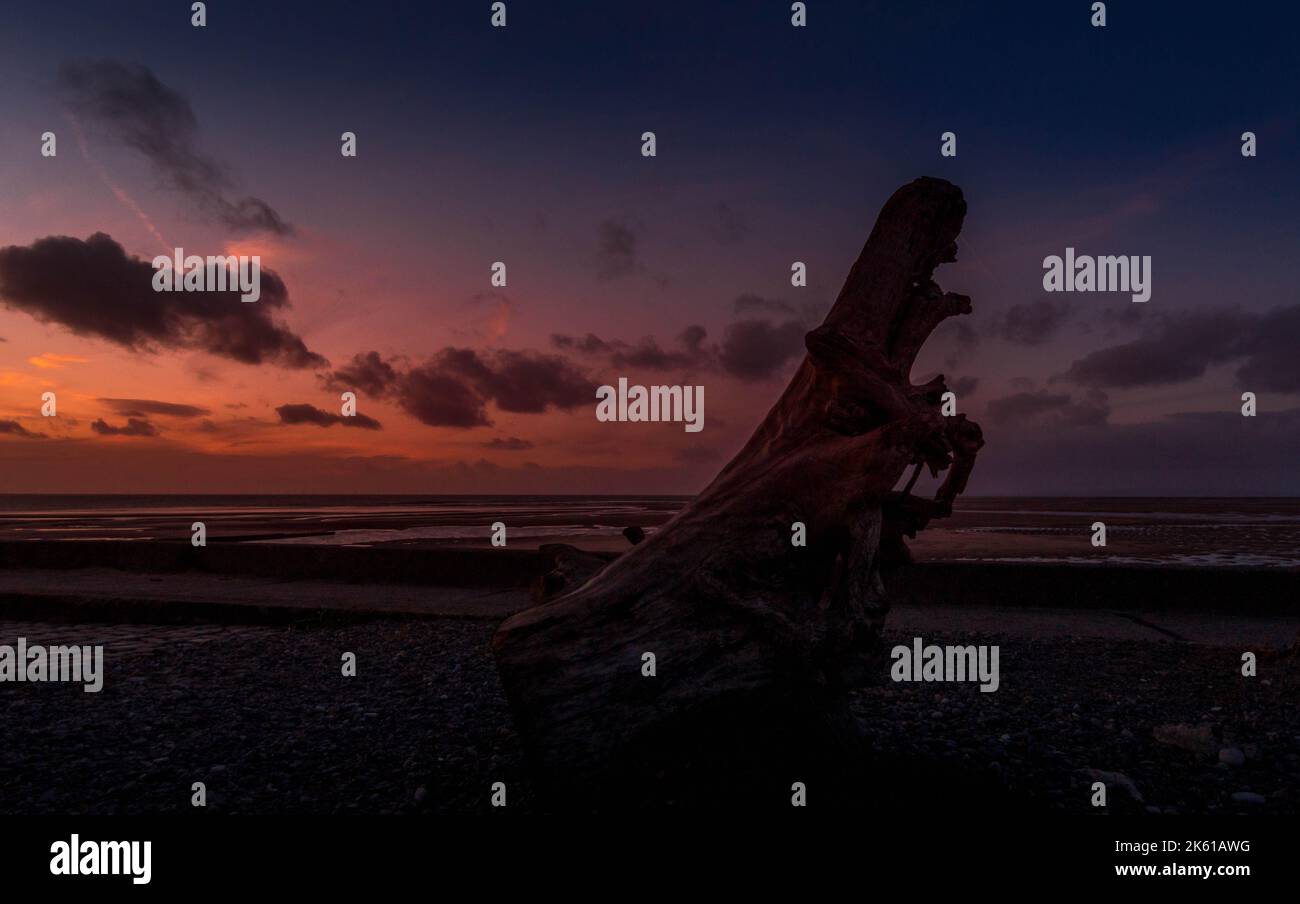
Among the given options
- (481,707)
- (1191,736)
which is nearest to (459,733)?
(481,707)

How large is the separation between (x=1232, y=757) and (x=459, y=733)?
4589mm

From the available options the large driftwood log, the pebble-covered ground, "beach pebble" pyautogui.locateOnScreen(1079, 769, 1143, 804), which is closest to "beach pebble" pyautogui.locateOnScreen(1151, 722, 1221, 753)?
the pebble-covered ground

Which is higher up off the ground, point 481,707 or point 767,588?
point 767,588

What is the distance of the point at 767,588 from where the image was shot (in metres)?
3.78

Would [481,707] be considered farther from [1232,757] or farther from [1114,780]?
[1232,757]

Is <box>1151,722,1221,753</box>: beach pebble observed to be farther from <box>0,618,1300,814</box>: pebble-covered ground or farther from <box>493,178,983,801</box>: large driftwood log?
<box>493,178,983,801</box>: large driftwood log

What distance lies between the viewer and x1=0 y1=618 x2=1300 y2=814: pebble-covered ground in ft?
13.1

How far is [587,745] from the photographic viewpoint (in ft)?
11.4

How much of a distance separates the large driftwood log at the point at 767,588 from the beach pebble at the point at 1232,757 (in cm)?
214

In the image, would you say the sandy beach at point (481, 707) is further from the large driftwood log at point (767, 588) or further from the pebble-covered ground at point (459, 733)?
the large driftwood log at point (767, 588)
